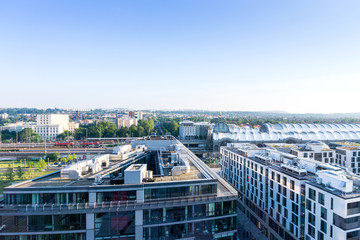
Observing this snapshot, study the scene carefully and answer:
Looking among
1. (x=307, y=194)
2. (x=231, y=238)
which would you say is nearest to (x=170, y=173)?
(x=231, y=238)

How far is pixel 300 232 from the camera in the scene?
28.4 m

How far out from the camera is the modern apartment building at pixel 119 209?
19922mm

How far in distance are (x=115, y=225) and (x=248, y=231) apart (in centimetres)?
2545

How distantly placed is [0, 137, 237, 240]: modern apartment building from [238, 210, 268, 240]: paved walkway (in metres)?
14.7

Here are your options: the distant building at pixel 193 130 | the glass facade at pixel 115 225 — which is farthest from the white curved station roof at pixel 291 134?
the glass facade at pixel 115 225

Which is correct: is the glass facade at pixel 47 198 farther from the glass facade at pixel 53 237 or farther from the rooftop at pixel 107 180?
the glass facade at pixel 53 237

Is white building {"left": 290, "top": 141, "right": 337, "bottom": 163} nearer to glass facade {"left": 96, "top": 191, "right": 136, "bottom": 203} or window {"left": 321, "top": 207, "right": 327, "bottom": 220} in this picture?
window {"left": 321, "top": 207, "right": 327, "bottom": 220}

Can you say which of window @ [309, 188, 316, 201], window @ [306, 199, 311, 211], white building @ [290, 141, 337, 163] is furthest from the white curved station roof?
window @ [309, 188, 316, 201]

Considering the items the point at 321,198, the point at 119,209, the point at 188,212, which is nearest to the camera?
the point at 119,209

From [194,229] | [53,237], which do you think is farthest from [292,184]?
[53,237]

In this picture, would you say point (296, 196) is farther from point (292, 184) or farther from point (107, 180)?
point (107, 180)

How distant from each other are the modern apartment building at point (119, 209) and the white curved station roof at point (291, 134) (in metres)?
69.8

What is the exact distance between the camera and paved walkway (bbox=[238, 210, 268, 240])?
35.5 m

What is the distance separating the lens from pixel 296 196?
29.0 m
